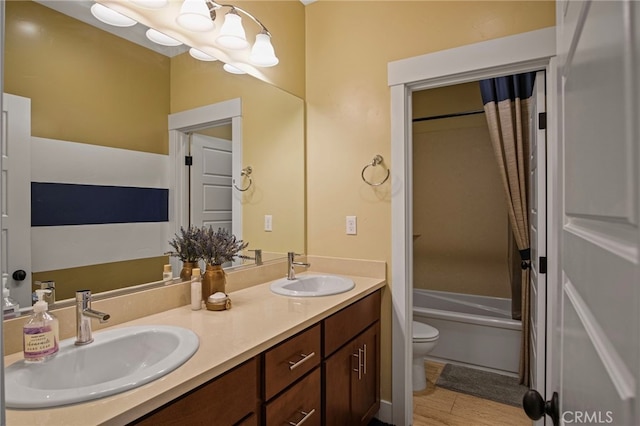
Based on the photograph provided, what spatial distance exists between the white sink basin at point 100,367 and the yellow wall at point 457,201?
9.69 feet

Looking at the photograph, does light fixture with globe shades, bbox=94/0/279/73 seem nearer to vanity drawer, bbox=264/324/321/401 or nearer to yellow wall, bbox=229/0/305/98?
yellow wall, bbox=229/0/305/98

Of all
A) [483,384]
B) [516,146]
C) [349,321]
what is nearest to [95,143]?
[349,321]

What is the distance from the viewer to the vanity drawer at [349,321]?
1531mm

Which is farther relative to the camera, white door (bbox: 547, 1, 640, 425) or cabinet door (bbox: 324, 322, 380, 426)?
cabinet door (bbox: 324, 322, 380, 426)

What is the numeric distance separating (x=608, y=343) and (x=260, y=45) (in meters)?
1.96

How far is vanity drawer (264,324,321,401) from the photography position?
1157mm

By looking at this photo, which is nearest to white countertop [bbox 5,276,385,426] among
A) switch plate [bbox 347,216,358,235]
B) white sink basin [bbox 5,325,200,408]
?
white sink basin [bbox 5,325,200,408]

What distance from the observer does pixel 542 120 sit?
1.74 meters

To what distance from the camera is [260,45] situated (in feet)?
6.32

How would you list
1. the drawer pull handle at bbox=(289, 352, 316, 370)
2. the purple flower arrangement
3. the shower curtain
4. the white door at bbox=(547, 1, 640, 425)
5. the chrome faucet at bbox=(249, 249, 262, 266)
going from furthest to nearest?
the shower curtain, the chrome faucet at bbox=(249, 249, 262, 266), the purple flower arrangement, the drawer pull handle at bbox=(289, 352, 316, 370), the white door at bbox=(547, 1, 640, 425)

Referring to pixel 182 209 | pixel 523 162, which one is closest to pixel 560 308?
pixel 182 209

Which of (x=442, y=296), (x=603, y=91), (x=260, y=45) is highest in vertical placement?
(x=260, y=45)

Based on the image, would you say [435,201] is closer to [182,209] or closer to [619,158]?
[182,209]

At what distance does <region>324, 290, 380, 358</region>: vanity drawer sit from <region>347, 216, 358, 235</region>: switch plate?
39 cm
